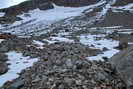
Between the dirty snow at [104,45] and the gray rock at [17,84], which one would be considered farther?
the dirty snow at [104,45]

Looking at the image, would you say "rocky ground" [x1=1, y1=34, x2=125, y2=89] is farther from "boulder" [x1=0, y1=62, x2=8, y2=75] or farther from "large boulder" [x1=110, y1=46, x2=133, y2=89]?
"boulder" [x1=0, y1=62, x2=8, y2=75]

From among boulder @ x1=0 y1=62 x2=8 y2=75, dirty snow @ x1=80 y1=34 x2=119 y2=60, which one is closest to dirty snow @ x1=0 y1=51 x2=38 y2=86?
boulder @ x1=0 y1=62 x2=8 y2=75

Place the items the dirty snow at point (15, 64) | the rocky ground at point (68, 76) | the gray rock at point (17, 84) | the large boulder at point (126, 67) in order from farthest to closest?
the dirty snow at point (15, 64), the gray rock at point (17, 84), the rocky ground at point (68, 76), the large boulder at point (126, 67)

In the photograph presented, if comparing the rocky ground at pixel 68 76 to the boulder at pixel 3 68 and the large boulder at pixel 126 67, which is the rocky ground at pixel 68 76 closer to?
the large boulder at pixel 126 67

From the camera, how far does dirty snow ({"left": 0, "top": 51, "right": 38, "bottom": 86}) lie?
42.4 feet

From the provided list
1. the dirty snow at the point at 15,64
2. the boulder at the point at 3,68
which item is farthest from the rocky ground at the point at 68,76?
the boulder at the point at 3,68

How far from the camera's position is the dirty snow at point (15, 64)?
1293 cm

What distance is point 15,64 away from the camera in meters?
15.2

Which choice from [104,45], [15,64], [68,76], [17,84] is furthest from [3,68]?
[104,45]

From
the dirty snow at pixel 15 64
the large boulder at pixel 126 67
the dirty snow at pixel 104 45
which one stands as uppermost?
the large boulder at pixel 126 67

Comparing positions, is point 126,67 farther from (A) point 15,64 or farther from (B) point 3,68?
(A) point 15,64

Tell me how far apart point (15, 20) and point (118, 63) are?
62.4 meters

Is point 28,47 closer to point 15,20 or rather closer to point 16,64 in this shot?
point 16,64

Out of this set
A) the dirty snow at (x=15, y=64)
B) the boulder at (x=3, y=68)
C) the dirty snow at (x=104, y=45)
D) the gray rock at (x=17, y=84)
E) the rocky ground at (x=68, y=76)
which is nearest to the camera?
the rocky ground at (x=68, y=76)
